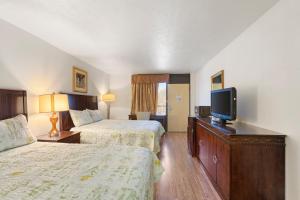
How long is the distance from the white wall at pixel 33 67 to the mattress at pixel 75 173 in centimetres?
104

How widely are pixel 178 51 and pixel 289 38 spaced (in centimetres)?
A: 220

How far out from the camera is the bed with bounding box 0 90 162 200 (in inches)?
41.7

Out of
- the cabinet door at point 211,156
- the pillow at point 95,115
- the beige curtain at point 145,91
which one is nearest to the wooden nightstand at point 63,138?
the pillow at point 95,115

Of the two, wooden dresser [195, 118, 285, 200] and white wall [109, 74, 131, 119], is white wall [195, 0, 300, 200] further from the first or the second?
white wall [109, 74, 131, 119]

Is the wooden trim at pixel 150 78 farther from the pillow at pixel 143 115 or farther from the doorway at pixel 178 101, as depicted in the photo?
the pillow at pixel 143 115

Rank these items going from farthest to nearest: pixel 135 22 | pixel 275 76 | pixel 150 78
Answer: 1. pixel 150 78
2. pixel 135 22
3. pixel 275 76

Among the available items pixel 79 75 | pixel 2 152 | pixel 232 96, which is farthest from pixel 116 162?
pixel 79 75

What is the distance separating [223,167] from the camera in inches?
81.9

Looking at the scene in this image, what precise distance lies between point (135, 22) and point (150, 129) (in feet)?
6.51

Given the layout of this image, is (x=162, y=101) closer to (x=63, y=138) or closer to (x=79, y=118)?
(x=79, y=118)

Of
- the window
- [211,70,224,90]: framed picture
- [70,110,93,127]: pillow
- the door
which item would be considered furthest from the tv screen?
the window

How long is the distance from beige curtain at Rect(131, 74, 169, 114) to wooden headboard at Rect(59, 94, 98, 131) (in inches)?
69.2

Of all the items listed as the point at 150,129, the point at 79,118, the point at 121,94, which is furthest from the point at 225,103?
the point at 121,94

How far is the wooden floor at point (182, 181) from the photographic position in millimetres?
2309
